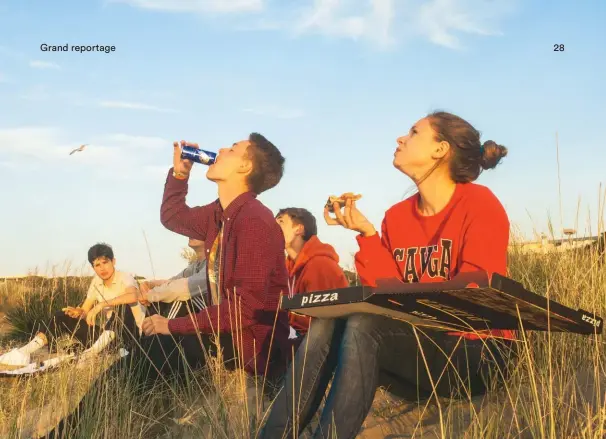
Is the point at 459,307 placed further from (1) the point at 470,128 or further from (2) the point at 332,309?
(1) the point at 470,128

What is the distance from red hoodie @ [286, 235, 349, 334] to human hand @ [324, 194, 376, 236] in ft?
5.59

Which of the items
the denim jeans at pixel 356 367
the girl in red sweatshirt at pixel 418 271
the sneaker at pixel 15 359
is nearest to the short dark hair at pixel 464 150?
the girl in red sweatshirt at pixel 418 271

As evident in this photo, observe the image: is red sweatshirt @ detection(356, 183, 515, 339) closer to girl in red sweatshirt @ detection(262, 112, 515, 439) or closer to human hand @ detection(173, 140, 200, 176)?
girl in red sweatshirt @ detection(262, 112, 515, 439)

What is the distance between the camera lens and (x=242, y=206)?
426 cm

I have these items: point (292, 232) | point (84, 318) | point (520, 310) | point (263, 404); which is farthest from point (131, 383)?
→ point (84, 318)

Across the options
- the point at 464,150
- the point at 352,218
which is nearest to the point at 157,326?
the point at 352,218

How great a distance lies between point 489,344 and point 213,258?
1.73 metres

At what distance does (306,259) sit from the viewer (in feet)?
19.3

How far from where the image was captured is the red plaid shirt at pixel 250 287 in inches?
152

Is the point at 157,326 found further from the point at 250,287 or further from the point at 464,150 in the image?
the point at 464,150

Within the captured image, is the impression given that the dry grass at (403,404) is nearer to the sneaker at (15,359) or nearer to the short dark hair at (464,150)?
the short dark hair at (464,150)

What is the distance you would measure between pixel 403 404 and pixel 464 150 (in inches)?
49.1

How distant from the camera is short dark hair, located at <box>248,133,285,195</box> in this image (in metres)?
4.45

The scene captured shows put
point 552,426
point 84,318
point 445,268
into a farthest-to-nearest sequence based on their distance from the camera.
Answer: point 84,318
point 445,268
point 552,426
